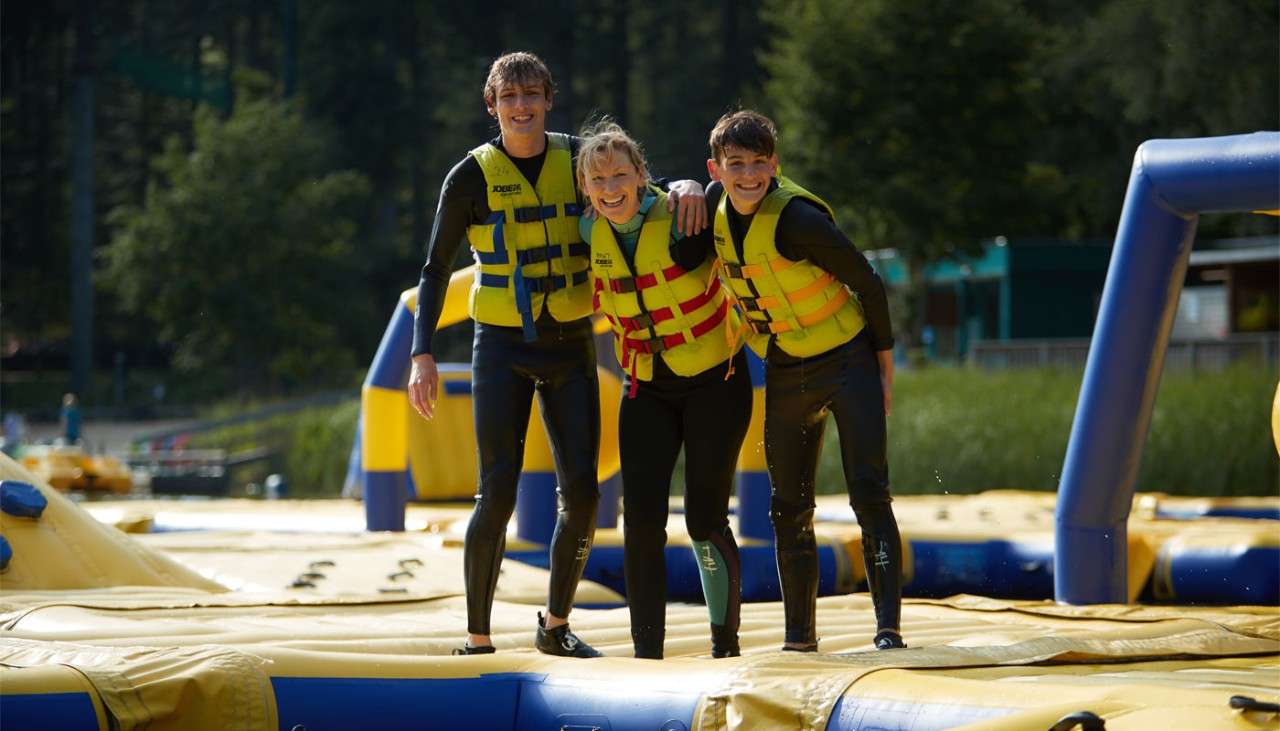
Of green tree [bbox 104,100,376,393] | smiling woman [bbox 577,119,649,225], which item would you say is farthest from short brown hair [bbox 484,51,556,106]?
green tree [bbox 104,100,376,393]

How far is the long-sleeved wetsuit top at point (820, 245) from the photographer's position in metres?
4.18

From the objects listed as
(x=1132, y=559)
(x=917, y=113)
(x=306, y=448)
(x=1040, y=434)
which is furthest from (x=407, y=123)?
(x=1132, y=559)

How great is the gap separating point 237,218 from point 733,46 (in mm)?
8898

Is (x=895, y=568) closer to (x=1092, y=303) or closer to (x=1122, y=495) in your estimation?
(x=1122, y=495)

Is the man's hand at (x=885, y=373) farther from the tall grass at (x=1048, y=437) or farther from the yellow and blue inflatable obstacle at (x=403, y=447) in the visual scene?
the tall grass at (x=1048, y=437)

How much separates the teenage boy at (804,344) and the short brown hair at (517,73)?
479 millimetres

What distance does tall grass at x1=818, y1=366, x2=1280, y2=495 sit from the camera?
530 inches

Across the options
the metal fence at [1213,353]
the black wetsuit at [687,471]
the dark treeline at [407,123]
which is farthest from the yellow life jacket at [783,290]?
the metal fence at [1213,353]

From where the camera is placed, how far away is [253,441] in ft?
77.5

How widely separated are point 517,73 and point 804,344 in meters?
0.96

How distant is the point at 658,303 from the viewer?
4.27 meters

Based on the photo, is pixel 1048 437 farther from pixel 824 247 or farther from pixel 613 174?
pixel 613 174

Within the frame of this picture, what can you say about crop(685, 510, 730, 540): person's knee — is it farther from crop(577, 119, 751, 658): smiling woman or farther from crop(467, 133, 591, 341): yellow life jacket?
crop(467, 133, 591, 341): yellow life jacket

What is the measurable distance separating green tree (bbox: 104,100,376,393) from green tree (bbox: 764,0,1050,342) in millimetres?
9433
